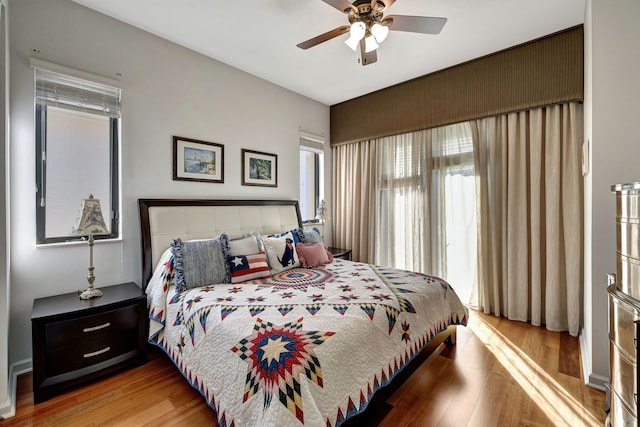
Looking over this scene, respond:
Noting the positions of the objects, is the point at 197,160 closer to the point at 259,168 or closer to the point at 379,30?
the point at 259,168

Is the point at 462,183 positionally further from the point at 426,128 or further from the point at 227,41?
the point at 227,41

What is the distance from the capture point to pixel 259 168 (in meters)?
3.64

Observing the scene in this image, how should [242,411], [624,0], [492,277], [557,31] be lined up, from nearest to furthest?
[242,411], [624,0], [557,31], [492,277]

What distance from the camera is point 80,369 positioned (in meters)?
1.98

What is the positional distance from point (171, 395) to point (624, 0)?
157 inches

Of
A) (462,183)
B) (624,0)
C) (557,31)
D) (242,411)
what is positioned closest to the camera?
(242,411)

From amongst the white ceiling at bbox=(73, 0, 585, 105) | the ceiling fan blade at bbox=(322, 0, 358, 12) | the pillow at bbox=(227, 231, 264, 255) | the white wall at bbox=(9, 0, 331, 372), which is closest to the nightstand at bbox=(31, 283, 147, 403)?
the white wall at bbox=(9, 0, 331, 372)

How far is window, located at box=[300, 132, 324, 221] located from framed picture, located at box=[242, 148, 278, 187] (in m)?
0.62

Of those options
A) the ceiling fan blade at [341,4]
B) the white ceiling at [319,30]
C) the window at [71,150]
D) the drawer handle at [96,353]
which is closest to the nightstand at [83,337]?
the drawer handle at [96,353]

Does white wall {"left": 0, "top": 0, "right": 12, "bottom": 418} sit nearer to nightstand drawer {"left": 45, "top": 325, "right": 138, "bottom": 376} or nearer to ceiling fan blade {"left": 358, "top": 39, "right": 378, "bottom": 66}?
nightstand drawer {"left": 45, "top": 325, "right": 138, "bottom": 376}

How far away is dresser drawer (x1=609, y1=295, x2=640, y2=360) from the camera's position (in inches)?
45.7

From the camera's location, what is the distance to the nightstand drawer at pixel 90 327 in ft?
6.12

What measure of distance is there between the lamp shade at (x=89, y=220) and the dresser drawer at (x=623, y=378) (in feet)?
10.1

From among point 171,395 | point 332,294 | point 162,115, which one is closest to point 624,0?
point 332,294
